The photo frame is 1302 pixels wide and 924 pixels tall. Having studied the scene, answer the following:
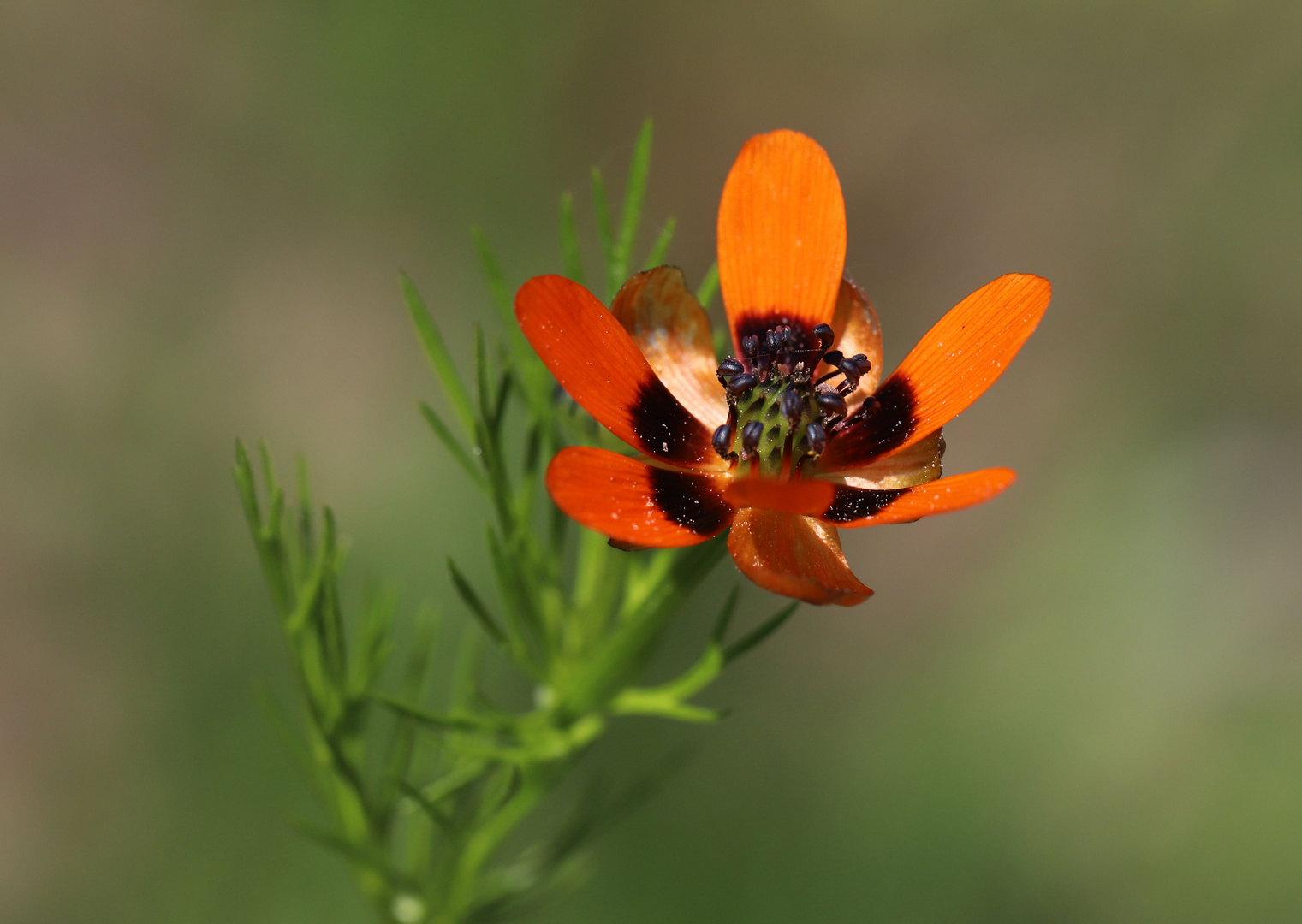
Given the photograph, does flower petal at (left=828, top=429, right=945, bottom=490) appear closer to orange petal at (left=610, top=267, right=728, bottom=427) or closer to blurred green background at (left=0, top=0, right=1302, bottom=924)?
orange petal at (left=610, top=267, right=728, bottom=427)

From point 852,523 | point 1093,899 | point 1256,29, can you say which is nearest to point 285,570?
point 852,523

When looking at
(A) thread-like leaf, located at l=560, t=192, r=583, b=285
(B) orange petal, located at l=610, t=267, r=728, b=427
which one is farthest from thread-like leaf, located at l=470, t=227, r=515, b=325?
(B) orange petal, located at l=610, t=267, r=728, b=427

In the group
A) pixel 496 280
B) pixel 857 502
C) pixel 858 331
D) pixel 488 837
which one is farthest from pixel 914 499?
pixel 488 837

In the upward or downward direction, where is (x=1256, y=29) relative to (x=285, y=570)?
upward

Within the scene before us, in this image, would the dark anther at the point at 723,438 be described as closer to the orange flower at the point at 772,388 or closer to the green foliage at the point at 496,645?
the orange flower at the point at 772,388

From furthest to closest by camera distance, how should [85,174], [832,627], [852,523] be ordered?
[85,174]
[832,627]
[852,523]

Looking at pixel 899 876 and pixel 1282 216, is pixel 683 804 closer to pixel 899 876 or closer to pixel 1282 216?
pixel 899 876

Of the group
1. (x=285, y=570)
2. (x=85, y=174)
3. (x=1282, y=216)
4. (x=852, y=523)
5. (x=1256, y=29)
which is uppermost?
(x=85, y=174)
